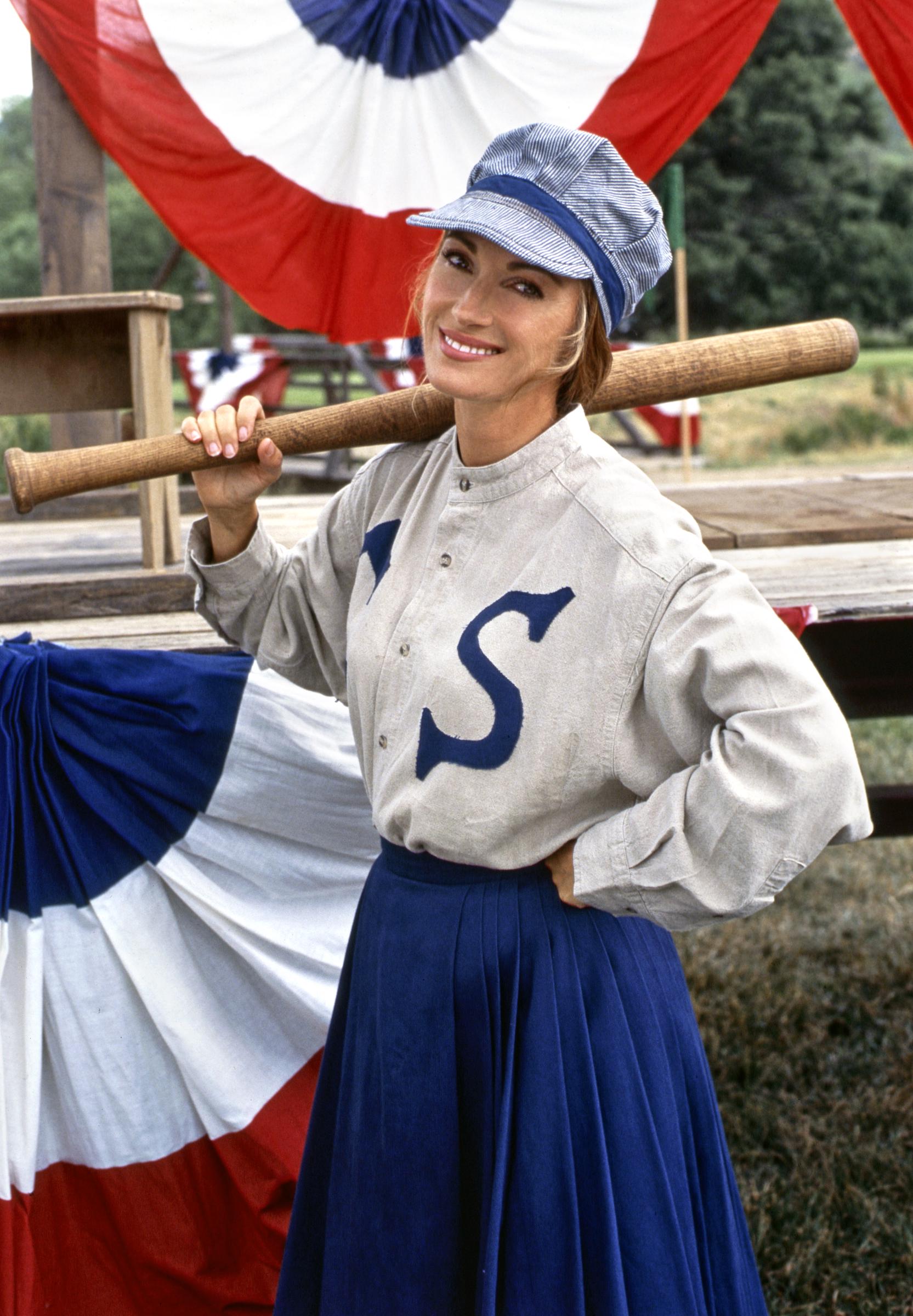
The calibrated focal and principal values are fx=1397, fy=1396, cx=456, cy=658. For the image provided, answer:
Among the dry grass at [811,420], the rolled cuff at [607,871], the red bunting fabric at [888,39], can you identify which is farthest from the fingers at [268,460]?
the dry grass at [811,420]

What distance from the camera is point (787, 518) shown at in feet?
10.4

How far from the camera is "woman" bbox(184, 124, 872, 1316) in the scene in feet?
4.67

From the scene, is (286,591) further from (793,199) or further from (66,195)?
(793,199)

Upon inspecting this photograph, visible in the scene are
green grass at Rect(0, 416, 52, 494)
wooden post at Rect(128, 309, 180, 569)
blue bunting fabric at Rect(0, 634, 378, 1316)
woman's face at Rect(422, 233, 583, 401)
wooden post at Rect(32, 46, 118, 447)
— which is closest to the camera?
woman's face at Rect(422, 233, 583, 401)

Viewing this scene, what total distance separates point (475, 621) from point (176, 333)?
21.7 m

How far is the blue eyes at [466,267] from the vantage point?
149cm

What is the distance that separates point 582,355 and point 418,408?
33cm

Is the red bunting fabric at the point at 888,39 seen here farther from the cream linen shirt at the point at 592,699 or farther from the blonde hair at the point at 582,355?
the cream linen shirt at the point at 592,699

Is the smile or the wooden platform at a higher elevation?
the smile

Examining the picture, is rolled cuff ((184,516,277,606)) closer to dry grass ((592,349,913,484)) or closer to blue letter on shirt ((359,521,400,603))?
blue letter on shirt ((359,521,400,603))

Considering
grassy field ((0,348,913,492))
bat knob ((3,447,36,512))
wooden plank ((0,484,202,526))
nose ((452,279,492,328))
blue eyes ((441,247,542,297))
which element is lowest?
grassy field ((0,348,913,492))

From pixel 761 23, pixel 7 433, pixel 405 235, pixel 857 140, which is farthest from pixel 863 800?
pixel 857 140

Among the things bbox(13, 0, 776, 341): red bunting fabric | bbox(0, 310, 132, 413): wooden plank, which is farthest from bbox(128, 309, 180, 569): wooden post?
bbox(13, 0, 776, 341): red bunting fabric

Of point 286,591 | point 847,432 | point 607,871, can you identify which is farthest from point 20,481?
point 847,432
